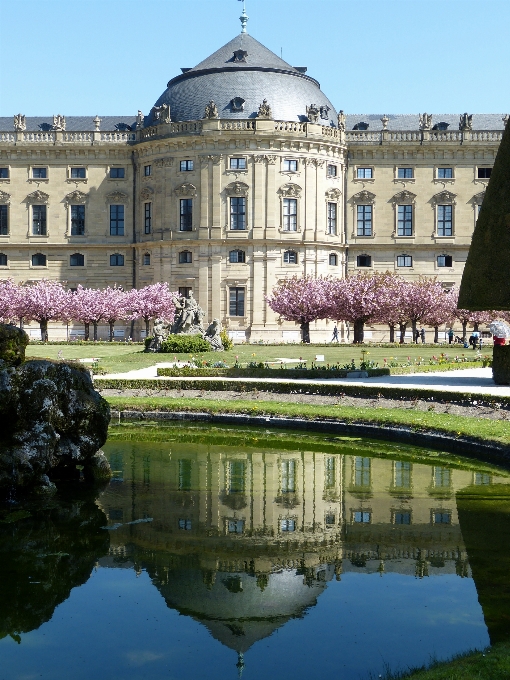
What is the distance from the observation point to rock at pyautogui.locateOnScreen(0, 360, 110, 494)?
12422 millimetres

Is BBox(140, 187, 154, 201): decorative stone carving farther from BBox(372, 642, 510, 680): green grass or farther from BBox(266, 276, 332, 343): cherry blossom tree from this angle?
BBox(372, 642, 510, 680): green grass

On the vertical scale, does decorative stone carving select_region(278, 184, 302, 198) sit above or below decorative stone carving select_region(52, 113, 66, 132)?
below

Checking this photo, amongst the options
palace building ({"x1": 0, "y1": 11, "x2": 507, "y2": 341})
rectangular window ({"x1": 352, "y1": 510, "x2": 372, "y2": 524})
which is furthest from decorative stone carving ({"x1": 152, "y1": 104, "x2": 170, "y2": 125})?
rectangular window ({"x1": 352, "y1": 510, "x2": 372, "y2": 524})

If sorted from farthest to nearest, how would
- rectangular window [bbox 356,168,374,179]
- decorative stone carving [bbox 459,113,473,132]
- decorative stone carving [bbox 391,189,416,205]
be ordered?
decorative stone carving [bbox 391,189,416,205] → rectangular window [bbox 356,168,374,179] → decorative stone carving [bbox 459,113,473,132]

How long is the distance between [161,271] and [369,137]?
17.1 meters

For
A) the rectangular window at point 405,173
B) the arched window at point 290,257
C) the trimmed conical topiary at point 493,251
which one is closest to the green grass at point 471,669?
the trimmed conical topiary at point 493,251

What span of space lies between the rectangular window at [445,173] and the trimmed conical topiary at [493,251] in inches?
1741

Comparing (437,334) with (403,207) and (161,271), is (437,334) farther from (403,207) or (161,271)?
(161,271)

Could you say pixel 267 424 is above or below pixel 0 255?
below

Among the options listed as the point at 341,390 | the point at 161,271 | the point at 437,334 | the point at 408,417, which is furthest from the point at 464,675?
the point at 161,271

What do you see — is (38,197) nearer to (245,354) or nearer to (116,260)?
(116,260)

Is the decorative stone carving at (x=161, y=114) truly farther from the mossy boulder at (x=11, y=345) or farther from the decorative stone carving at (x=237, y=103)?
the mossy boulder at (x=11, y=345)

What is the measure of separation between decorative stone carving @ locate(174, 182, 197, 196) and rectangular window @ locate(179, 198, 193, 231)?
16.5 inches

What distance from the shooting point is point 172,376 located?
27344mm
